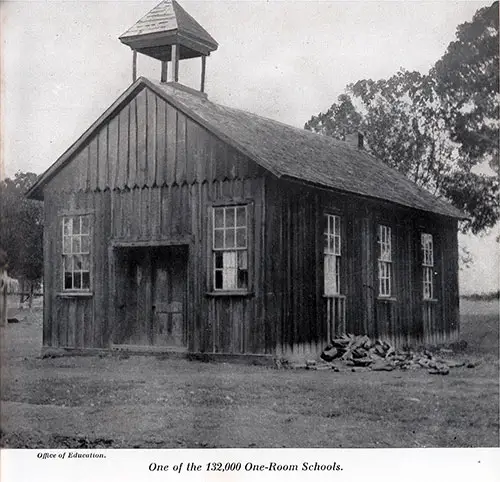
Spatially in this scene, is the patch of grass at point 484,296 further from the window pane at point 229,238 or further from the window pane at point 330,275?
the window pane at point 229,238

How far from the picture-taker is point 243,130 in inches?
507

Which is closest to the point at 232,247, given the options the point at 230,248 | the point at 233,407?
the point at 230,248

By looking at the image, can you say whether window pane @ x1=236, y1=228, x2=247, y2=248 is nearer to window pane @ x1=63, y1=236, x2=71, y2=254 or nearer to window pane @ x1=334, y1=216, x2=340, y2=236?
window pane @ x1=334, y1=216, x2=340, y2=236

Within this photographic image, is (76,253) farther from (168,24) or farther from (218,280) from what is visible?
(168,24)

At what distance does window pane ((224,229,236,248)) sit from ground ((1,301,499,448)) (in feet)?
8.32

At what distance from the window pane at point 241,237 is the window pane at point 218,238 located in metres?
0.26

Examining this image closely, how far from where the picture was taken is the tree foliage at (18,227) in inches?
332

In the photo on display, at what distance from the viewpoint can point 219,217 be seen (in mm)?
12453

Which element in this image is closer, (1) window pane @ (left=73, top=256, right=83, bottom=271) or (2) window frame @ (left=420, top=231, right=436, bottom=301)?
(1) window pane @ (left=73, top=256, right=83, bottom=271)

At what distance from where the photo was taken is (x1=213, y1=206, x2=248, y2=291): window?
12.2m

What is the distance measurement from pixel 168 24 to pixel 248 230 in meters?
3.22

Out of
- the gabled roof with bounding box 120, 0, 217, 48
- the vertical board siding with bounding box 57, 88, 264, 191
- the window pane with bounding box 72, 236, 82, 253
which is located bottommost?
the window pane with bounding box 72, 236, 82, 253

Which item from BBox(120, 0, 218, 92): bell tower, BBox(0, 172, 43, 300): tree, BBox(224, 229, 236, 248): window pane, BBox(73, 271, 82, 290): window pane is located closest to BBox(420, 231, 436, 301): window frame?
BBox(224, 229, 236, 248): window pane
